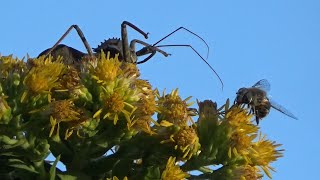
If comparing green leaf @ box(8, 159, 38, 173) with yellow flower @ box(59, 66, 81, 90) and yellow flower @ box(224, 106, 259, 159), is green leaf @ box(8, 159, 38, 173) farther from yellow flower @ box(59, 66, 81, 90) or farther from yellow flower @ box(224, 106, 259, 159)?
yellow flower @ box(224, 106, 259, 159)

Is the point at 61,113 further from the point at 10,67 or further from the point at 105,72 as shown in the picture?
the point at 10,67

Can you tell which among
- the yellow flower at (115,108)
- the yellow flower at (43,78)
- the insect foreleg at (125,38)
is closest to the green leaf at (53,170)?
the yellow flower at (115,108)

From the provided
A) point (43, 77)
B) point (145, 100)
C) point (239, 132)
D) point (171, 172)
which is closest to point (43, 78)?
point (43, 77)

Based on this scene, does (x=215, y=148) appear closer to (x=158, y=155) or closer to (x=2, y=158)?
(x=158, y=155)

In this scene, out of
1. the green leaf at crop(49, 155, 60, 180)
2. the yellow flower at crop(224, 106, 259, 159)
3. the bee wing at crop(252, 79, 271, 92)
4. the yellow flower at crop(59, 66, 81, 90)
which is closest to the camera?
the green leaf at crop(49, 155, 60, 180)

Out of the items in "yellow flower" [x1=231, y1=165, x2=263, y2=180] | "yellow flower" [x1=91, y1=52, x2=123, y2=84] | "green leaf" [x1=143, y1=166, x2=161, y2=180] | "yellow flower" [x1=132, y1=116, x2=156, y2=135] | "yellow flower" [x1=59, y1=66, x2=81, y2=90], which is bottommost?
"green leaf" [x1=143, y1=166, x2=161, y2=180]

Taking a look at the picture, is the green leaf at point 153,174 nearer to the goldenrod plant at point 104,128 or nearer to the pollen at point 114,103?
the goldenrod plant at point 104,128

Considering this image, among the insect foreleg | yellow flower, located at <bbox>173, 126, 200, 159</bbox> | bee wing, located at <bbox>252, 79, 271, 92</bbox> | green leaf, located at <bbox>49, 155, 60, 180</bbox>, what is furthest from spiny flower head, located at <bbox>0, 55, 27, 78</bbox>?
bee wing, located at <bbox>252, 79, 271, 92</bbox>
